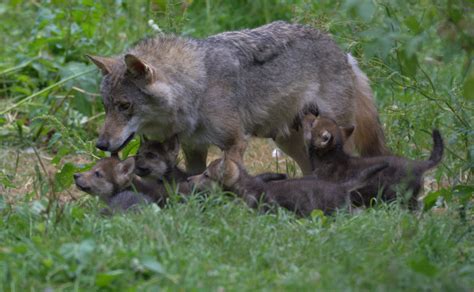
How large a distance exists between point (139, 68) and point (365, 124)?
2393 mm

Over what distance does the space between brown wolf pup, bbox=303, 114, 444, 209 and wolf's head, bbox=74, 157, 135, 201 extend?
1486 mm

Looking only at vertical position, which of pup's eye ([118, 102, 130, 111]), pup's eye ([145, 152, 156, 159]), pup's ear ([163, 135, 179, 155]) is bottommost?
pup's eye ([145, 152, 156, 159])

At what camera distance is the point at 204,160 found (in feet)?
27.1

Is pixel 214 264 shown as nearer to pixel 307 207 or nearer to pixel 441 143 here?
pixel 307 207

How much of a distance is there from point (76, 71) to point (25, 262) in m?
5.32

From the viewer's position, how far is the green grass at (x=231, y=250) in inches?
202

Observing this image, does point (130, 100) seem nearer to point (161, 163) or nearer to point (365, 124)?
point (161, 163)

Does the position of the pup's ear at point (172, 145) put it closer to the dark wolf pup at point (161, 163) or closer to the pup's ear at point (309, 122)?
the dark wolf pup at point (161, 163)

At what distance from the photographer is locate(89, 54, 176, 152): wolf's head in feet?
24.5

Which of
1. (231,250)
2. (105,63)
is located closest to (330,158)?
(105,63)

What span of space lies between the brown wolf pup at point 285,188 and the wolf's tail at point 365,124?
1497 millimetres

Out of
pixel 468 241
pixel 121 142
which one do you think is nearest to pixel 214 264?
pixel 468 241

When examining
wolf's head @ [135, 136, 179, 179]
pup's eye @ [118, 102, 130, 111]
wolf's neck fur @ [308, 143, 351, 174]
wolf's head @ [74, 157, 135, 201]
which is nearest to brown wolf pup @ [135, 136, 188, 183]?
wolf's head @ [135, 136, 179, 179]

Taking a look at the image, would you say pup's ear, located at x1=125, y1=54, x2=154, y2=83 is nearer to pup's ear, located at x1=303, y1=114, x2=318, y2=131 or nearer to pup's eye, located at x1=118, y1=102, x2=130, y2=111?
pup's eye, located at x1=118, y1=102, x2=130, y2=111
